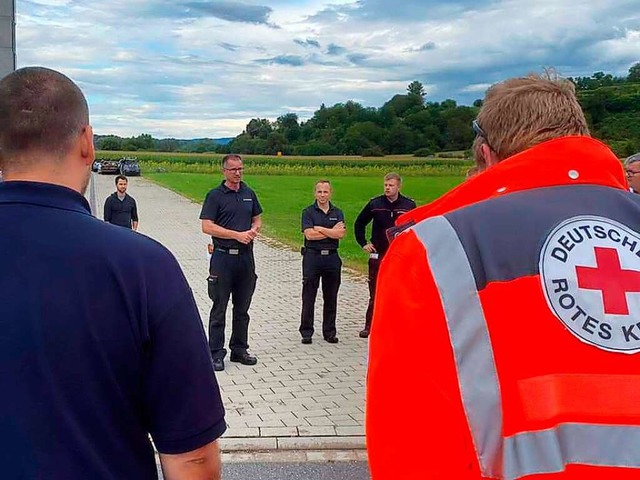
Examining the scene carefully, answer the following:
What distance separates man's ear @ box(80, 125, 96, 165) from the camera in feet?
5.86

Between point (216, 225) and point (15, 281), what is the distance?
18.4 ft

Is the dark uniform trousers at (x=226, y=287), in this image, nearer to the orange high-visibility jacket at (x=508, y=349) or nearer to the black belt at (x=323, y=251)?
the black belt at (x=323, y=251)

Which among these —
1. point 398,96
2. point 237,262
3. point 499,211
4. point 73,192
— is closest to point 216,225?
point 237,262

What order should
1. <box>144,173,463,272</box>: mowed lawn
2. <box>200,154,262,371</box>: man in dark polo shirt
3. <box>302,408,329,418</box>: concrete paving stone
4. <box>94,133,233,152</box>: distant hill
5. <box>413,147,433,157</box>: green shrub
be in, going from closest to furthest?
<box>302,408,329,418</box>: concrete paving stone
<box>200,154,262,371</box>: man in dark polo shirt
<box>144,173,463,272</box>: mowed lawn
<box>413,147,433,157</box>: green shrub
<box>94,133,233,152</box>: distant hill

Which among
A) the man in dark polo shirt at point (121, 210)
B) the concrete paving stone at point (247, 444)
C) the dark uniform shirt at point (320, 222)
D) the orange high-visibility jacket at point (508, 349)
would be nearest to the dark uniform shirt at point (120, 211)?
the man in dark polo shirt at point (121, 210)

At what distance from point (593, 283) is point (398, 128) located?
33.5m

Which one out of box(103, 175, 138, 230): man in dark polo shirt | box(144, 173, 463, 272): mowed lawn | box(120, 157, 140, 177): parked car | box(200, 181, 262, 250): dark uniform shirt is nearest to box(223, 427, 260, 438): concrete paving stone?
box(200, 181, 262, 250): dark uniform shirt

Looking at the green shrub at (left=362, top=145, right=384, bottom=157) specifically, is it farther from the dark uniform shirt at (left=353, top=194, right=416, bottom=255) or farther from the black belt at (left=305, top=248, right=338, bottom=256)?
the black belt at (left=305, top=248, right=338, bottom=256)

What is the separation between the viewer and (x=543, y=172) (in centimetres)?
152

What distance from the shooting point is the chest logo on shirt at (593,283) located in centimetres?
139

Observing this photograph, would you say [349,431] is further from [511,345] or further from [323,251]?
[511,345]

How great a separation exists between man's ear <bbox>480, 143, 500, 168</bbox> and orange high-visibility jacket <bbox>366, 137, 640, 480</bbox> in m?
0.27

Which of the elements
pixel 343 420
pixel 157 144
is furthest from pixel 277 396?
pixel 157 144

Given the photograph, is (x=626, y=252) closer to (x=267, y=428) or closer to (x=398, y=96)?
(x=267, y=428)
